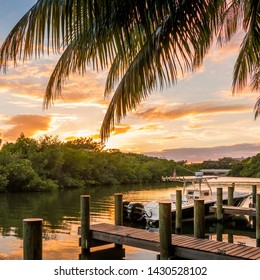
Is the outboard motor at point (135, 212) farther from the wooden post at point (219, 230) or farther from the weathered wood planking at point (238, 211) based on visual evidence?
the weathered wood planking at point (238, 211)

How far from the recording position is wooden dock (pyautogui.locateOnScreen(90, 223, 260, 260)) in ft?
22.7

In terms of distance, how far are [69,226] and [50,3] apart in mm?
12854

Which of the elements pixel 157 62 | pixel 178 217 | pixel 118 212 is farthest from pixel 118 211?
pixel 157 62

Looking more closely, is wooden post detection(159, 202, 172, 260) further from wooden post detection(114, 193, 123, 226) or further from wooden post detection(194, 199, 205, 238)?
wooden post detection(114, 193, 123, 226)

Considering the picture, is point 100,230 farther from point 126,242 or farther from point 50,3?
point 50,3

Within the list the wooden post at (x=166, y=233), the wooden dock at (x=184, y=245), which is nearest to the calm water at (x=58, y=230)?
the wooden dock at (x=184, y=245)

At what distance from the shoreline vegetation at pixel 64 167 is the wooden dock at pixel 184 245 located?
30.5 ft

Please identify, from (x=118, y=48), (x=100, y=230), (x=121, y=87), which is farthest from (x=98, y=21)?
(x=100, y=230)

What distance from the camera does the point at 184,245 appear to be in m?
7.43

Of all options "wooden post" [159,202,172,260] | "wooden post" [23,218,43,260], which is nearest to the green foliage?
"wooden post" [159,202,172,260]

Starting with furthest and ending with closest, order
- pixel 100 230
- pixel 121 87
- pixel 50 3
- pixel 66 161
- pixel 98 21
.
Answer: pixel 66 161, pixel 100 230, pixel 121 87, pixel 98 21, pixel 50 3

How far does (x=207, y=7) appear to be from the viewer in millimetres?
4320

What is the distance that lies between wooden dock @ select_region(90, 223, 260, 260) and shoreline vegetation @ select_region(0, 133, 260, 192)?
30.5ft

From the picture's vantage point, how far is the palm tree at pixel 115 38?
3.23m
